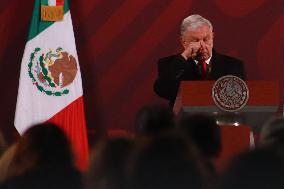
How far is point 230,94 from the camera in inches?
177

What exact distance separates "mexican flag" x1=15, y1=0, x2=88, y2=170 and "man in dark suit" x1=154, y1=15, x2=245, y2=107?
1422 mm

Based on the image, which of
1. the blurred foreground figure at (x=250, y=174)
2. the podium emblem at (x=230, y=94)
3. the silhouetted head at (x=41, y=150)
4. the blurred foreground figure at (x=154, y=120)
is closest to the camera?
the blurred foreground figure at (x=250, y=174)

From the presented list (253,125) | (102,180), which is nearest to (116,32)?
(253,125)

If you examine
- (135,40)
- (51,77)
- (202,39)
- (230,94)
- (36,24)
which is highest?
(36,24)

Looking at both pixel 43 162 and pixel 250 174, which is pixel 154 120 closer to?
pixel 43 162

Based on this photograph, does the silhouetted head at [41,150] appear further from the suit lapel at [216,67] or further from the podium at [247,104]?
the suit lapel at [216,67]

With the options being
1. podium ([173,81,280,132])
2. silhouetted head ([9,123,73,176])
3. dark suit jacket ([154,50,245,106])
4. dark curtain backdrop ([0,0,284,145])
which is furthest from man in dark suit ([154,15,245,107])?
silhouetted head ([9,123,73,176])

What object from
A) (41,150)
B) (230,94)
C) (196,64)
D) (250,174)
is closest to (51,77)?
(196,64)

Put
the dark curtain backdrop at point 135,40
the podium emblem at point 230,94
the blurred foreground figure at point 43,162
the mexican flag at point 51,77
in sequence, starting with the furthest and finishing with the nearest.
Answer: the dark curtain backdrop at point 135,40 < the mexican flag at point 51,77 < the podium emblem at point 230,94 < the blurred foreground figure at point 43,162

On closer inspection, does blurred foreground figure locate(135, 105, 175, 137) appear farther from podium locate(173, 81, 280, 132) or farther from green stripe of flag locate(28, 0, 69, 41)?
green stripe of flag locate(28, 0, 69, 41)

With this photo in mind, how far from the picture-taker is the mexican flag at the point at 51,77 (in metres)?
6.86

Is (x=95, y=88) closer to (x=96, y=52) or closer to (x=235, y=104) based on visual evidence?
(x=96, y=52)

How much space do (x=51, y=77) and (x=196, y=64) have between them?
1.84 metres

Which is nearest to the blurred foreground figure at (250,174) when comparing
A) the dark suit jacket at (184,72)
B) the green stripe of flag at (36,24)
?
the dark suit jacket at (184,72)
